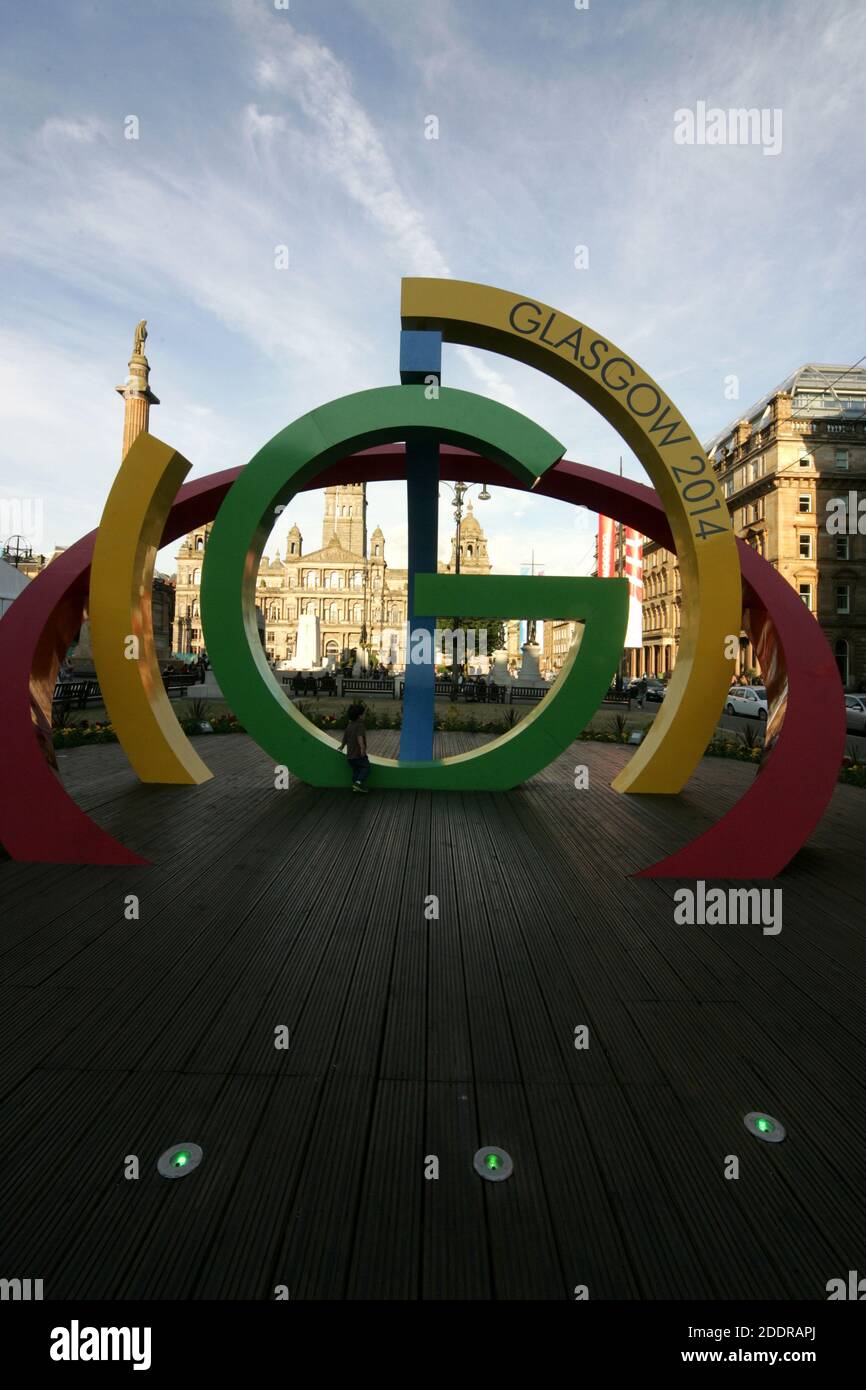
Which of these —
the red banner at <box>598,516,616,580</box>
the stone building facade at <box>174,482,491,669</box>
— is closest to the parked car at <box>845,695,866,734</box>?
the red banner at <box>598,516,616,580</box>

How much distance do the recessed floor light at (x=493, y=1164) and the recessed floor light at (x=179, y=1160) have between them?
1.19 m

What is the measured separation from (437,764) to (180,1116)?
22.9ft

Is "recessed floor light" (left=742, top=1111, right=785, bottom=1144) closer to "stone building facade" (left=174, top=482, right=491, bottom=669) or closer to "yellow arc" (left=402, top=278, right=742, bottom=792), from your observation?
"yellow arc" (left=402, top=278, right=742, bottom=792)

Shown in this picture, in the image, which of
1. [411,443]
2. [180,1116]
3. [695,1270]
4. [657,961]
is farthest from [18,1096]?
[411,443]

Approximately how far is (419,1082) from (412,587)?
6.79 meters

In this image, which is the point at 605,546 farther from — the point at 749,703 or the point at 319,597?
the point at 319,597

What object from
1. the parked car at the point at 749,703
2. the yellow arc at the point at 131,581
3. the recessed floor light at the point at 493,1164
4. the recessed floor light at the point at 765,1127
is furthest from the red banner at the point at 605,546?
the recessed floor light at the point at 493,1164

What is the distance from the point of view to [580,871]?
6.61m

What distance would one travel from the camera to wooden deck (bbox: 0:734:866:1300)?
238cm

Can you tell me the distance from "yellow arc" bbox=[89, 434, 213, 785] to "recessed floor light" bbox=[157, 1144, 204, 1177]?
629 centimetres

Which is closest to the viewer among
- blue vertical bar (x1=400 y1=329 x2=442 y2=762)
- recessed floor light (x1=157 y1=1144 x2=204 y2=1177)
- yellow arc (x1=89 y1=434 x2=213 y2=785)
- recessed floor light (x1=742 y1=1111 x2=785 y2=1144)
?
recessed floor light (x1=157 y1=1144 x2=204 y2=1177)

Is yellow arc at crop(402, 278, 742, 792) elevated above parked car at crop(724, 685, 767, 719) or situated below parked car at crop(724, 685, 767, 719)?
above

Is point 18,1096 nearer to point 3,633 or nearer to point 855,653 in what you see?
point 3,633

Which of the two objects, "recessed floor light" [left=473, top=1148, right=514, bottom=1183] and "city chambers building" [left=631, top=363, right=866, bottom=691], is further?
"city chambers building" [left=631, top=363, right=866, bottom=691]
